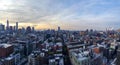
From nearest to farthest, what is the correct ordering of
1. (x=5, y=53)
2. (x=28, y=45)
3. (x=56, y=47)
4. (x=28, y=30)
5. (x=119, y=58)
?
(x=119, y=58) → (x=5, y=53) → (x=56, y=47) → (x=28, y=45) → (x=28, y=30)

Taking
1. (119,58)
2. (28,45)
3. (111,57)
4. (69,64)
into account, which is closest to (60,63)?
(69,64)

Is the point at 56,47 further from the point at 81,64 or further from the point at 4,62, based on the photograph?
the point at 81,64

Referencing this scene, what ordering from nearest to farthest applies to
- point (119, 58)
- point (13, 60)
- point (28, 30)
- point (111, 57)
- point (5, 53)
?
point (119, 58) → point (13, 60) → point (111, 57) → point (5, 53) → point (28, 30)

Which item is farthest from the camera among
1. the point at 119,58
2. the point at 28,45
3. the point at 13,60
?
the point at 28,45

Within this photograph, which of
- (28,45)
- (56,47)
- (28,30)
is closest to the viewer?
(56,47)

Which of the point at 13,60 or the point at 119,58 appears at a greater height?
the point at 119,58

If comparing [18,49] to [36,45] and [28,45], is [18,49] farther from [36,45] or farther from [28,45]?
[36,45]

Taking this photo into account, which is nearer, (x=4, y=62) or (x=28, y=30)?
(x=4, y=62)

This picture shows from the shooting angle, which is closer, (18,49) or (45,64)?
(45,64)

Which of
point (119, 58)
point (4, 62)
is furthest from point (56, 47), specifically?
point (119, 58)
